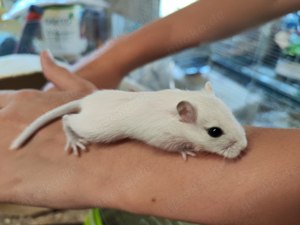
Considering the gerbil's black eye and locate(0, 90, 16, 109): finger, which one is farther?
locate(0, 90, 16, 109): finger

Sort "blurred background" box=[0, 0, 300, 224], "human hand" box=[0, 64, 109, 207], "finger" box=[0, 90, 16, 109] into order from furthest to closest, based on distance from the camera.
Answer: "blurred background" box=[0, 0, 300, 224]
"finger" box=[0, 90, 16, 109]
"human hand" box=[0, 64, 109, 207]

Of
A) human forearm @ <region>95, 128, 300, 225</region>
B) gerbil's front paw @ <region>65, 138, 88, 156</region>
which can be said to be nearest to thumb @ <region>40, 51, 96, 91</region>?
gerbil's front paw @ <region>65, 138, 88, 156</region>

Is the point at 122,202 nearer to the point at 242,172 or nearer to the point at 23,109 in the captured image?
the point at 242,172

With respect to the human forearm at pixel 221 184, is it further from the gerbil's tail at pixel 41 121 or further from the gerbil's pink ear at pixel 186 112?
the gerbil's tail at pixel 41 121

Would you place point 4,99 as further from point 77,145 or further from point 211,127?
point 211,127

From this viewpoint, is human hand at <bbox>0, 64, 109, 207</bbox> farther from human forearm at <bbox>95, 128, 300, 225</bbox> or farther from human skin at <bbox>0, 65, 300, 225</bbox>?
human forearm at <bbox>95, 128, 300, 225</bbox>
